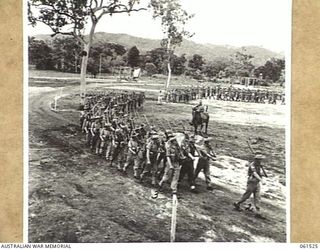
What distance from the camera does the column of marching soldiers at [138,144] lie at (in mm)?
3973

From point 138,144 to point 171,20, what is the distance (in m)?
1.12

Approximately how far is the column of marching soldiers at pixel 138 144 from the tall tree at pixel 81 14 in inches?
15.9

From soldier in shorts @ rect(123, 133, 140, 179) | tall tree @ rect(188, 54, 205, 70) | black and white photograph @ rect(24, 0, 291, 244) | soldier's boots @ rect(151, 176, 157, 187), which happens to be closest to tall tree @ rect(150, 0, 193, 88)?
black and white photograph @ rect(24, 0, 291, 244)

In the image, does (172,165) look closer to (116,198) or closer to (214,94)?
(116,198)

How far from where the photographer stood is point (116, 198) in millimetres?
3926

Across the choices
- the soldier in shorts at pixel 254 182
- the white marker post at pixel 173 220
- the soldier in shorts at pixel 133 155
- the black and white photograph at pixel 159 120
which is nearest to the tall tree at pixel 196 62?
the black and white photograph at pixel 159 120

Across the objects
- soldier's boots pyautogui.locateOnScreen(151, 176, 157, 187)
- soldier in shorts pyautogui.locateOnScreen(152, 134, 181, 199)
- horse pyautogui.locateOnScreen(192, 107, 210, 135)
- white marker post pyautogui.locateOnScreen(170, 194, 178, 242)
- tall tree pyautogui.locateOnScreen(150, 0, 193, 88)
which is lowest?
white marker post pyautogui.locateOnScreen(170, 194, 178, 242)

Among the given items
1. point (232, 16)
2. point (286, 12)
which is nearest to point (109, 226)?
point (232, 16)

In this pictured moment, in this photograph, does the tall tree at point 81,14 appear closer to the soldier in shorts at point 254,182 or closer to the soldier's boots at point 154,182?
the soldier's boots at point 154,182

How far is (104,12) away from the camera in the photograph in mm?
3922

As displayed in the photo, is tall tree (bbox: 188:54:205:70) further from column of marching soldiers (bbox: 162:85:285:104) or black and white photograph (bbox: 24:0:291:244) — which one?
column of marching soldiers (bbox: 162:85:285:104)

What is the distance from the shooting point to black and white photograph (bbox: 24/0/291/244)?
152 inches

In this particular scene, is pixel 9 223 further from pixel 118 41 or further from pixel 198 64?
pixel 198 64

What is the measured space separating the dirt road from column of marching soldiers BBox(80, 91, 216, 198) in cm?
8
